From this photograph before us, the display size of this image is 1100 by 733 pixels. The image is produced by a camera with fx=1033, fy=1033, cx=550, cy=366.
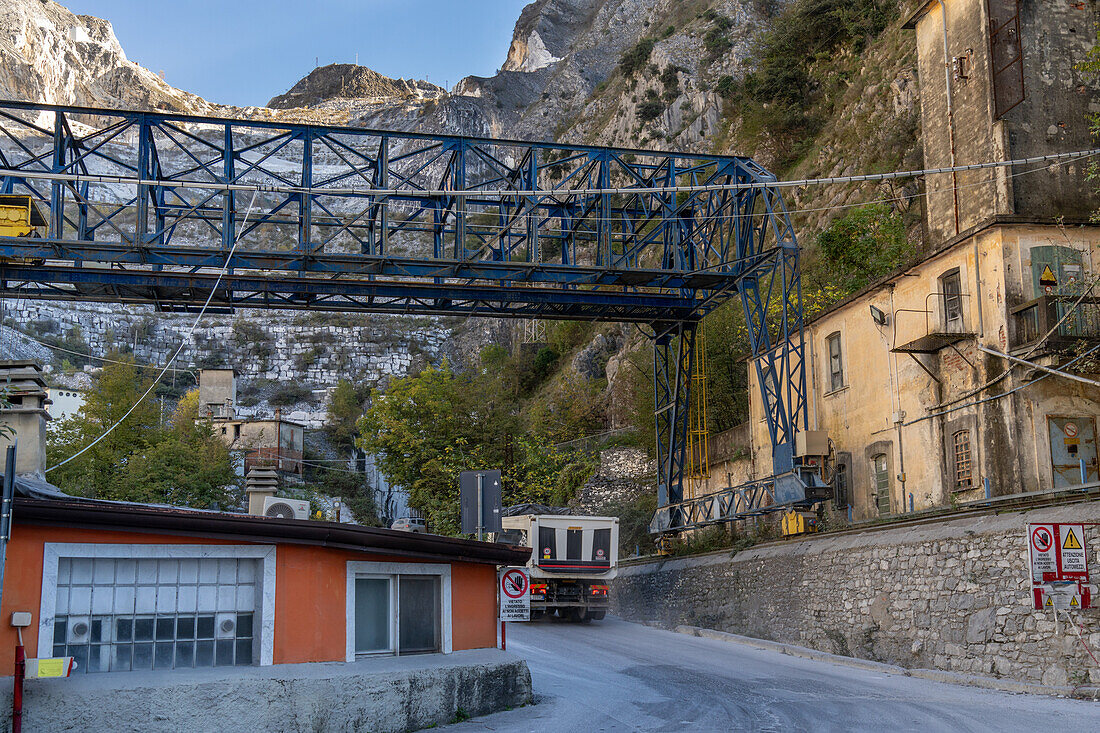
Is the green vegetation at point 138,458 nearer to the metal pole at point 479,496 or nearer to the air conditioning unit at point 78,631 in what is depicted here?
the metal pole at point 479,496

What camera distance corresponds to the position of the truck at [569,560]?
2822 centimetres

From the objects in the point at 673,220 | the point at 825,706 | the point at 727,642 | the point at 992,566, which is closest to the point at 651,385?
the point at 673,220

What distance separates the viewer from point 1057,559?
14195 mm

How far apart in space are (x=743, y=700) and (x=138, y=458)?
1405 inches

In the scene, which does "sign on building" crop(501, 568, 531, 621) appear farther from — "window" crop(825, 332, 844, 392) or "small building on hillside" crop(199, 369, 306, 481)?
"small building on hillside" crop(199, 369, 306, 481)

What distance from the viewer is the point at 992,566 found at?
16953mm

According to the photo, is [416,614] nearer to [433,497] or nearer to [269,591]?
[269,591]

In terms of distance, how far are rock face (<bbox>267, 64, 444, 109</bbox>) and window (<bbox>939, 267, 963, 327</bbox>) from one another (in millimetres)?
151282

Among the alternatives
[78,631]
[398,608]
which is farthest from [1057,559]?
[78,631]

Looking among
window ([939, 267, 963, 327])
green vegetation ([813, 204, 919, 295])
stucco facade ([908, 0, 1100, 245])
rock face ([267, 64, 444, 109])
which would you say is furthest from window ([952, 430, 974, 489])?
rock face ([267, 64, 444, 109])

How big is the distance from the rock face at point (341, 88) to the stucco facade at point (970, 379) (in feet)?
490

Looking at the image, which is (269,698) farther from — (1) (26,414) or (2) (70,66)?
(2) (70,66)

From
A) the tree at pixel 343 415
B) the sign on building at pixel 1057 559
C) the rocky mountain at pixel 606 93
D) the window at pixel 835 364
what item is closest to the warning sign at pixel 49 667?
the sign on building at pixel 1057 559

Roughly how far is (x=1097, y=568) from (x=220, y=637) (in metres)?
12.1
